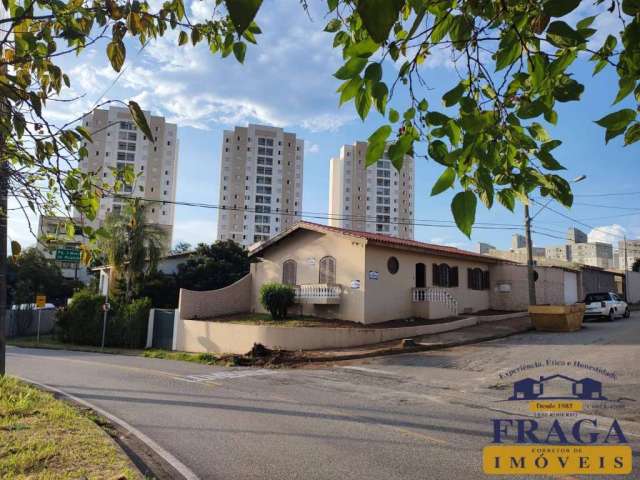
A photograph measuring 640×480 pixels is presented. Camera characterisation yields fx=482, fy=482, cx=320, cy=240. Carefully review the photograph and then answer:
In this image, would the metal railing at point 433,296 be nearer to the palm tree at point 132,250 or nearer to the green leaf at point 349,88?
the palm tree at point 132,250

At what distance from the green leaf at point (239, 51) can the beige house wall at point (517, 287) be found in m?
27.6

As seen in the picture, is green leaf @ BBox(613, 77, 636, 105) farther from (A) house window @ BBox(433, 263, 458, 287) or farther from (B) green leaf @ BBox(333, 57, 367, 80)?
(A) house window @ BBox(433, 263, 458, 287)

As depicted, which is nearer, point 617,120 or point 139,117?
point 617,120

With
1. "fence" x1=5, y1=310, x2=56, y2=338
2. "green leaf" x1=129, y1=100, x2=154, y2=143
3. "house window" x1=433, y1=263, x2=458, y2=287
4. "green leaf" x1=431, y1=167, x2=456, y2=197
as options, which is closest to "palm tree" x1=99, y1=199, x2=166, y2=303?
"fence" x1=5, y1=310, x2=56, y2=338

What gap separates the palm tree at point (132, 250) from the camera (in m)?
26.9

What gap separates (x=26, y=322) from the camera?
36.1 meters

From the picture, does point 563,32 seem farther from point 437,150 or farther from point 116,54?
point 116,54

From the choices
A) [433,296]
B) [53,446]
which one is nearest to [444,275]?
[433,296]

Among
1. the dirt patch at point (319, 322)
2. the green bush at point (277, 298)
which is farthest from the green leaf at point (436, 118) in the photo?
the green bush at point (277, 298)

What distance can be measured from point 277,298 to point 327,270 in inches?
107

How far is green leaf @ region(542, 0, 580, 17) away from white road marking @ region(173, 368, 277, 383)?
41.1ft

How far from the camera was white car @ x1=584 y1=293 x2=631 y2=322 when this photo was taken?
81.3ft

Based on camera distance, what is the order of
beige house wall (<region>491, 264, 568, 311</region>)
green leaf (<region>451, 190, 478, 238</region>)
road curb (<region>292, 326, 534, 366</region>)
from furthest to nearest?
1. beige house wall (<region>491, 264, 568, 311</region>)
2. road curb (<region>292, 326, 534, 366</region>)
3. green leaf (<region>451, 190, 478, 238</region>)

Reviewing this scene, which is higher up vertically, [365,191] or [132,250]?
[365,191]
